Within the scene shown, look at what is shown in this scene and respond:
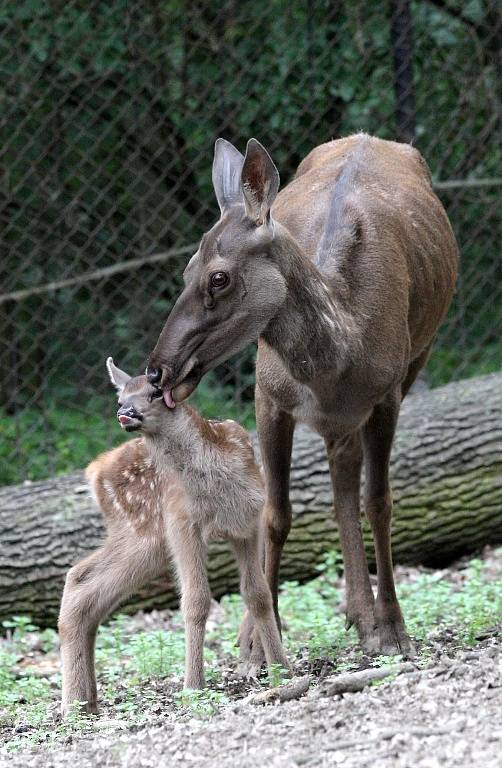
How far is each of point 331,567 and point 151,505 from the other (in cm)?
254

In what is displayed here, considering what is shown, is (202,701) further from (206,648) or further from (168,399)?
(206,648)

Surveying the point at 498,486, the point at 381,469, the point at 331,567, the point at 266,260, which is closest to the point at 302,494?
the point at 331,567

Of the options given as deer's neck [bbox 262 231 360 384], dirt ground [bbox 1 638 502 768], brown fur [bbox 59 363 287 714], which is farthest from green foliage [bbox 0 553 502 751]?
deer's neck [bbox 262 231 360 384]

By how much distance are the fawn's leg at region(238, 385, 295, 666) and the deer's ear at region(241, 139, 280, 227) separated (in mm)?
1226

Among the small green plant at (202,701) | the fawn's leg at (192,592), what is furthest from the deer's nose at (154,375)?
the small green plant at (202,701)

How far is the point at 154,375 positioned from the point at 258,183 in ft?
2.73

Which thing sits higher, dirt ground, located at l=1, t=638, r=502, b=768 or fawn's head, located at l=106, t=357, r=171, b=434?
fawn's head, located at l=106, t=357, r=171, b=434

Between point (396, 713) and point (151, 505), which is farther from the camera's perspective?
point (151, 505)

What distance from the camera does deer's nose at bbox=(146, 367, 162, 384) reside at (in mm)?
5242

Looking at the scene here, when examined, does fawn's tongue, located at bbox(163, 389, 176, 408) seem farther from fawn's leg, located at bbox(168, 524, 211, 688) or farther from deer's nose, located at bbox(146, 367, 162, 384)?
fawn's leg, located at bbox(168, 524, 211, 688)

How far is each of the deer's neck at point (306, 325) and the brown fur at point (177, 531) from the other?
22.7 inches

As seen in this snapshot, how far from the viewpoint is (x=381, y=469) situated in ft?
21.0

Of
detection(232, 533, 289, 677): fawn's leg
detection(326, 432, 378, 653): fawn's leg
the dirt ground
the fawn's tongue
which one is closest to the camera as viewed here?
the dirt ground

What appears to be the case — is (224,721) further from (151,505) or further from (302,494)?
(302,494)
